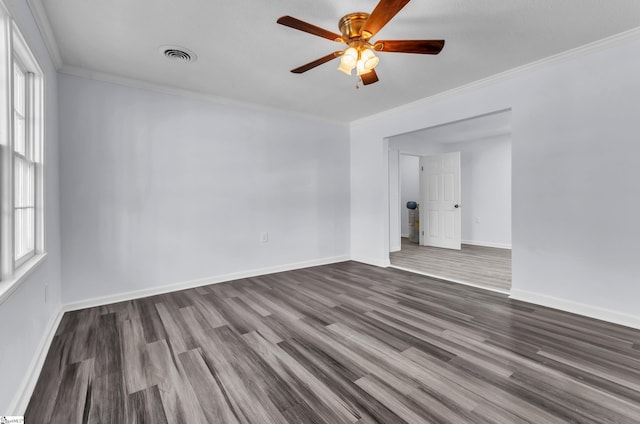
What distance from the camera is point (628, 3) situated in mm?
2053

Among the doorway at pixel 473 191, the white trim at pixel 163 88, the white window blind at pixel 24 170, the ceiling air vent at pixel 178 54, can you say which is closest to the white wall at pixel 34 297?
the white window blind at pixel 24 170

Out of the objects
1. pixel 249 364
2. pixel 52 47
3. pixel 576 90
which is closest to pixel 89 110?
pixel 52 47

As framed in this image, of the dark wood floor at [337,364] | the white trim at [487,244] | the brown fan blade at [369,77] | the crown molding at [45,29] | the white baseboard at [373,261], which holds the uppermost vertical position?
the crown molding at [45,29]

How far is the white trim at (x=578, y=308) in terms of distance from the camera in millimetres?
2467

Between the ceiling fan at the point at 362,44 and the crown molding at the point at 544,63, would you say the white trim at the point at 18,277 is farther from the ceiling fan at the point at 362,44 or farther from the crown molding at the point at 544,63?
the crown molding at the point at 544,63

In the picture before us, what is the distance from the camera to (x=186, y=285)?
141 inches

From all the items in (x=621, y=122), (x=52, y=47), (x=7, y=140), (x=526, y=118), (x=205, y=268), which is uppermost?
(x=52, y=47)

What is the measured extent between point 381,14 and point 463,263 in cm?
427

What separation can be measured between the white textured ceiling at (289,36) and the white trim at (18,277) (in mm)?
1700

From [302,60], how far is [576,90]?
2568mm

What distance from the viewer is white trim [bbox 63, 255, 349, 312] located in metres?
3.01

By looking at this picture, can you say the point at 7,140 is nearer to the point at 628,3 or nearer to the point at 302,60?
the point at 302,60

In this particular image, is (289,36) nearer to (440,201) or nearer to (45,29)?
(45,29)

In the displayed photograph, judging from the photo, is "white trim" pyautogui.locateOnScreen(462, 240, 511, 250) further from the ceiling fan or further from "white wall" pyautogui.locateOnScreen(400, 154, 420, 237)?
the ceiling fan
